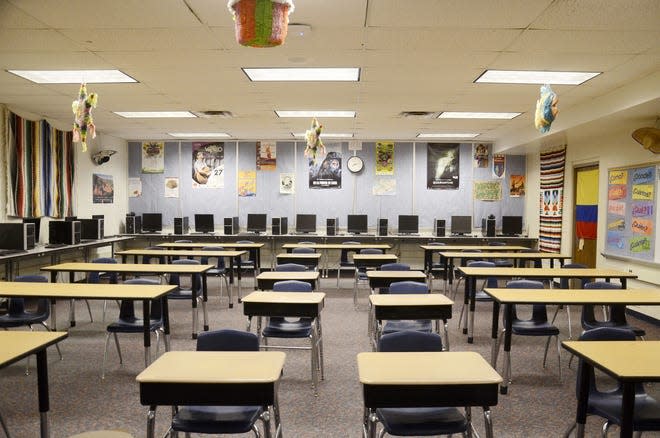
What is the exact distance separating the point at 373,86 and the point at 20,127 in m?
5.89

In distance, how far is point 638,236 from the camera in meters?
6.77

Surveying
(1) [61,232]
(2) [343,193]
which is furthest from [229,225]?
(1) [61,232]

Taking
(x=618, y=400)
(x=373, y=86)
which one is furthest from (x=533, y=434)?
(x=373, y=86)

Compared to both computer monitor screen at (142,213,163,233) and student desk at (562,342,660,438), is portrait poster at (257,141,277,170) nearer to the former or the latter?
computer monitor screen at (142,213,163,233)

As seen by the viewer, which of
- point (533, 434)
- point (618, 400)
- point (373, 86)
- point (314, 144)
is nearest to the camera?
point (618, 400)

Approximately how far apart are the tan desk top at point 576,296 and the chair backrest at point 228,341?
229 cm

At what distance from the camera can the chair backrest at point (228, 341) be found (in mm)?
2943

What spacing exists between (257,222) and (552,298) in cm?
778

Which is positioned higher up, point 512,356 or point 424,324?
point 424,324

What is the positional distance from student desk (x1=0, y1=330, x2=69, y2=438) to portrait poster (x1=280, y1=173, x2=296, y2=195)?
333 inches

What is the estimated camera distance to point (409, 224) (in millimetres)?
10898

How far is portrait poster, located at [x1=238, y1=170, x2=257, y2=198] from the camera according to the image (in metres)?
11.4

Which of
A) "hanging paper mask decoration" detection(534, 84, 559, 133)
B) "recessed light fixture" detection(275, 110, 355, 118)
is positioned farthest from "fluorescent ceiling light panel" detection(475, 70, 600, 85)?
"recessed light fixture" detection(275, 110, 355, 118)

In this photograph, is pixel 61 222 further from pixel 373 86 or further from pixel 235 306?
pixel 373 86
